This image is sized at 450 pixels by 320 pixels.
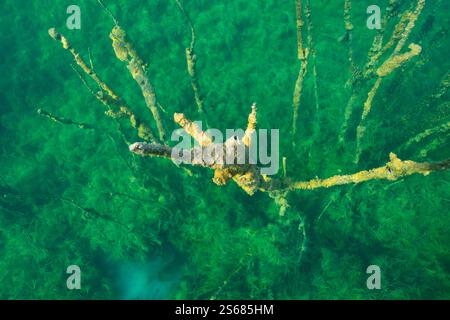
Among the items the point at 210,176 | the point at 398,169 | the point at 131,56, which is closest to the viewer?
the point at 398,169

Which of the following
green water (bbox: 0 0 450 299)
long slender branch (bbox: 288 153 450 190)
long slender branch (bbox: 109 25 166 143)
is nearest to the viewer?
long slender branch (bbox: 288 153 450 190)

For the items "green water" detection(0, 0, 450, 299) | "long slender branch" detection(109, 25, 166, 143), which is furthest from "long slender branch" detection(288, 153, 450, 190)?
"long slender branch" detection(109, 25, 166, 143)

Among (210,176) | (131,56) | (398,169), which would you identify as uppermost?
(131,56)

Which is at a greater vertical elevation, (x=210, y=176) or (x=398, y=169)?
(x=210, y=176)

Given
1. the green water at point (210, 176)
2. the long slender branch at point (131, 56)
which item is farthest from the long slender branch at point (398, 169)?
the long slender branch at point (131, 56)

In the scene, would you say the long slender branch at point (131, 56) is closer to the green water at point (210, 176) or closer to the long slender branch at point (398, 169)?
the green water at point (210, 176)

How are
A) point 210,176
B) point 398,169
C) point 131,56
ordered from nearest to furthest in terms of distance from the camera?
point 398,169 → point 131,56 → point 210,176

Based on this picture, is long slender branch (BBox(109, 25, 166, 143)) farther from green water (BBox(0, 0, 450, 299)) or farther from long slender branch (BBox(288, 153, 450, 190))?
long slender branch (BBox(288, 153, 450, 190))

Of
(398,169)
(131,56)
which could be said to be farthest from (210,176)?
(398,169)

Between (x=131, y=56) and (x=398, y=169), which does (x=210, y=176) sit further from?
(x=398, y=169)
